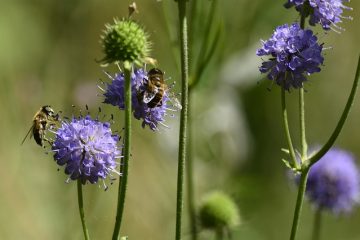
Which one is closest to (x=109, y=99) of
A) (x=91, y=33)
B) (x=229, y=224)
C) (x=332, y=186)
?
(x=229, y=224)

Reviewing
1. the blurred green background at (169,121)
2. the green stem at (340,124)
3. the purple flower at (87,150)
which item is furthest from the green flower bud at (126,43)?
the blurred green background at (169,121)

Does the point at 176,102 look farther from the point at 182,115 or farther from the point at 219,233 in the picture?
the point at 219,233

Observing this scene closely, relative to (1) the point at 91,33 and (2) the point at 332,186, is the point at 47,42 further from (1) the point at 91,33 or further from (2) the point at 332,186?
(2) the point at 332,186

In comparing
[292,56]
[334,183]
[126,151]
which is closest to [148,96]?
[126,151]

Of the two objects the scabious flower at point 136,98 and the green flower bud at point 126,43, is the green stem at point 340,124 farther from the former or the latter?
the green flower bud at point 126,43

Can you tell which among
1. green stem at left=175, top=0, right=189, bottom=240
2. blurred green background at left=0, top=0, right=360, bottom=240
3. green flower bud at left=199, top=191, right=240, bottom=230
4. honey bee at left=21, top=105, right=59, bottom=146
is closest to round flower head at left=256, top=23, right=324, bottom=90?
green stem at left=175, top=0, right=189, bottom=240

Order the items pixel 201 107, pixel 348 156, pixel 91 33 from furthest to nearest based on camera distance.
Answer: pixel 91 33 < pixel 201 107 < pixel 348 156

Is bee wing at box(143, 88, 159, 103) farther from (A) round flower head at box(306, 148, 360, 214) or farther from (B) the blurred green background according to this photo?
(A) round flower head at box(306, 148, 360, 214)
